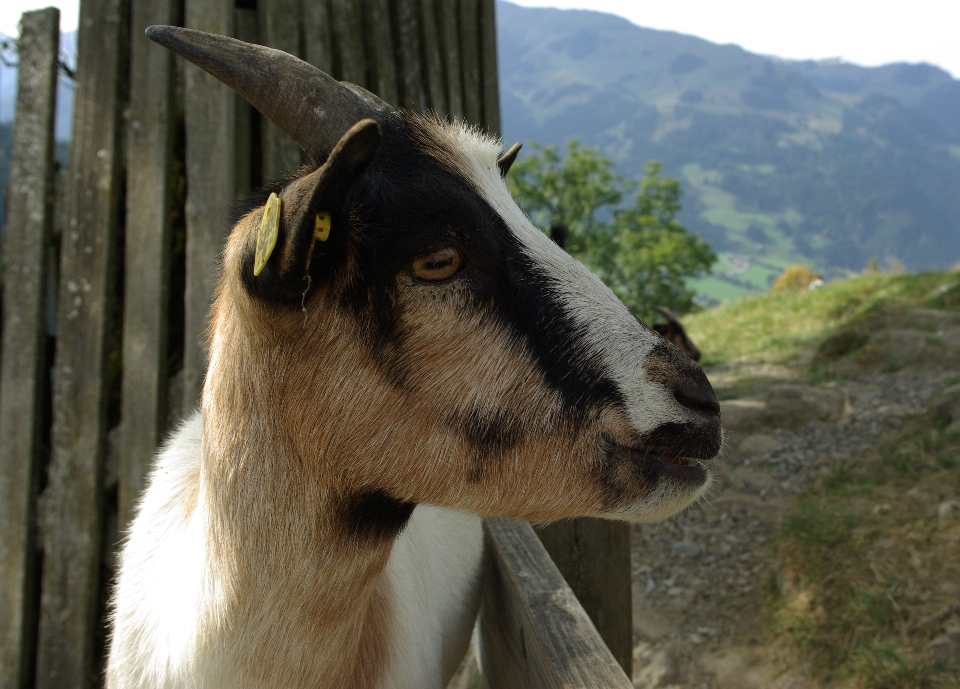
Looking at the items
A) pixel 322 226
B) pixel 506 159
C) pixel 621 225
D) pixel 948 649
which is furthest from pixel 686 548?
pixel 621 225

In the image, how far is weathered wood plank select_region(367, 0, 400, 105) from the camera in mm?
3273

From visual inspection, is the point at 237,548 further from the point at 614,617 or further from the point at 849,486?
the point at 849,486

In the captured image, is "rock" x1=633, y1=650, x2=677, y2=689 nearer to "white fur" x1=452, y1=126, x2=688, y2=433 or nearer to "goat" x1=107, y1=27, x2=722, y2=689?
"goat" x1=107, y1=27, x2=722, y2=689

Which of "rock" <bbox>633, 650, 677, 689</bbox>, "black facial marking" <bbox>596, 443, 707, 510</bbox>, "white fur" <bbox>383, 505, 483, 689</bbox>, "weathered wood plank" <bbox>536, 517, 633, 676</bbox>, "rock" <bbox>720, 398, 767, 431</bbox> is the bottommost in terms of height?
"rock" <bbox>720, 398, 767, 431</bbox>

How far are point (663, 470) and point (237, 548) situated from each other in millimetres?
1016

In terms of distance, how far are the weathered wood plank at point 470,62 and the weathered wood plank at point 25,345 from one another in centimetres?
182

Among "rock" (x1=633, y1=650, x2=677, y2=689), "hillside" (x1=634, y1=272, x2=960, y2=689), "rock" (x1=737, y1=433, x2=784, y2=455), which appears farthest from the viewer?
"rock" (x1=737, y1=433, x2=784, y2=455)

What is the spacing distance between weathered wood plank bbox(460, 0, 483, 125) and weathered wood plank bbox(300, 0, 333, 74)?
0.66 metres

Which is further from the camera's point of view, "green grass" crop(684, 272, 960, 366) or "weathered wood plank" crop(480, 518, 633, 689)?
"green grass" crop(684, 272, 960, 366)

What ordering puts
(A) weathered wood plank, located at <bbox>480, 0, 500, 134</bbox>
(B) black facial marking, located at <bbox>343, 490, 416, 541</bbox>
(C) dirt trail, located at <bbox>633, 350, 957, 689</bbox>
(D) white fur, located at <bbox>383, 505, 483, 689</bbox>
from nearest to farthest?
(B) black facial marking, located at <bbox>343, 490, 416, 541</bbox> < (D) white fur, located at <bbox>383, 505, 483, 689</bbox> < (A) weathered wood plank, located at <bbox>480, 0, 500, 134</bbox> < (C) dirt trail, located at <bbox>633, 350, 957, 689</bbox>

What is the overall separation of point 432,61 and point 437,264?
2.15 metres

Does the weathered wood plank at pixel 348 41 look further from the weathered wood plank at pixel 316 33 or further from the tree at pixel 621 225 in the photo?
the tree at pixel 621 225

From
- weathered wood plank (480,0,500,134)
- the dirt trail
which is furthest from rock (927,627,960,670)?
weathered wood plank (480,0,500,134)

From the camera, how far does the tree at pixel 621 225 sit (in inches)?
1016
